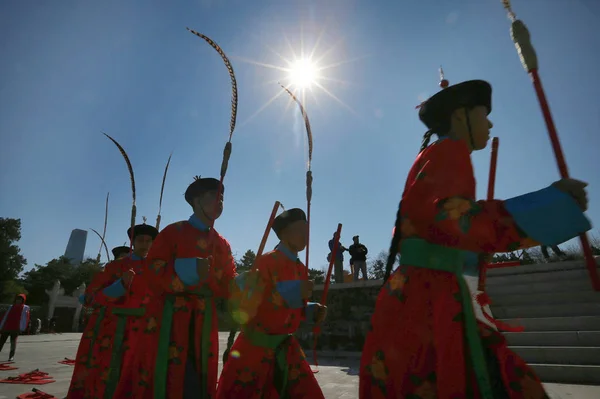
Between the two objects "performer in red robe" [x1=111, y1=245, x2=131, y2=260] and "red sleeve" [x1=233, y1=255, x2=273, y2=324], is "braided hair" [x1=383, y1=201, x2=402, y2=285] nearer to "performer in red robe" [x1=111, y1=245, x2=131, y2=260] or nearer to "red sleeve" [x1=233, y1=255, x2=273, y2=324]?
"red sleeve" [x1=233, y1=255, x2=273, y2=324]

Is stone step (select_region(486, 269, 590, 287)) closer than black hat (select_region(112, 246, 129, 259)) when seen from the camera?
No

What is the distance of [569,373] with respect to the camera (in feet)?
15.9

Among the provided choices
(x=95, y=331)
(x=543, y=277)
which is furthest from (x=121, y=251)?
(x=543, y=277)

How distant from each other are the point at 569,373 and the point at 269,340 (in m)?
4.83

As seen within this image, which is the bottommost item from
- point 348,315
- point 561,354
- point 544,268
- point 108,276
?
point 561,354

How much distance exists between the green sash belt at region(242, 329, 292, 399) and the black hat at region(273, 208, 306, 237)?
959 millimetres

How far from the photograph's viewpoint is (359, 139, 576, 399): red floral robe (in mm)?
1070

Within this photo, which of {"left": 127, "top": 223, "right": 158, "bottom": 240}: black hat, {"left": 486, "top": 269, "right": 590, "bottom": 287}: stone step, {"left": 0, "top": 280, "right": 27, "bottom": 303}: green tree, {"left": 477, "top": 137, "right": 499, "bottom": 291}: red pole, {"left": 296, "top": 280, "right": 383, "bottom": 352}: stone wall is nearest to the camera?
{"left": 477, "top": 137, "right": 499, "bottom": 291}: red pole

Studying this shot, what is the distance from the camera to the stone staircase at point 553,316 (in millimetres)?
4968

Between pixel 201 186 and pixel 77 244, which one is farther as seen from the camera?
pixel 77 244

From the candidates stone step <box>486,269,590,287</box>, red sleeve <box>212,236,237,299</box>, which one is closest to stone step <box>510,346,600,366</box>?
stone step <box>486,269,590,287</box>

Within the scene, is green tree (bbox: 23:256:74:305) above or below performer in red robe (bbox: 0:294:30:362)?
above

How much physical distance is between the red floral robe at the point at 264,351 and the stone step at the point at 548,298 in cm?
594

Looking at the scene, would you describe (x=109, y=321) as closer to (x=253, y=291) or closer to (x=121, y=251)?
(x=121, y=251)
